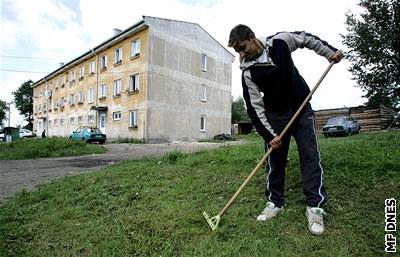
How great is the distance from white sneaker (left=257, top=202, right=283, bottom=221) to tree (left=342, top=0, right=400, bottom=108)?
11414 mm

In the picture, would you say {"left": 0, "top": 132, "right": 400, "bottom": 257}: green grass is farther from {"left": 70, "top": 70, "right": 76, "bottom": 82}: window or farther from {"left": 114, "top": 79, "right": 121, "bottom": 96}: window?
{"left": 70, "top": 70, "right": 76, "bottom": 82}: window

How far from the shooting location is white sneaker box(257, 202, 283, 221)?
9.85ft

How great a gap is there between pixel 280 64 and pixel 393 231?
5.40ft

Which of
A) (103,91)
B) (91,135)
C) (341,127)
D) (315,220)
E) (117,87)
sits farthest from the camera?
(103,91)

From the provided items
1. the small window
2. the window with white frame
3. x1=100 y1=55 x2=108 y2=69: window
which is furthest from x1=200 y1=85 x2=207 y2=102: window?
the small window

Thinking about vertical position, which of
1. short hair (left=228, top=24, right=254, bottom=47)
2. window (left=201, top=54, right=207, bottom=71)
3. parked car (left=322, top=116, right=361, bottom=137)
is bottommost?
parked car (left=322, top=116, right=361, bottom=137)

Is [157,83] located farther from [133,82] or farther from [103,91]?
[103,91]

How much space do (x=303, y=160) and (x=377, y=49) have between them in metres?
11.6

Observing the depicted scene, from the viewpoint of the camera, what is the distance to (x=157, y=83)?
73.6ft

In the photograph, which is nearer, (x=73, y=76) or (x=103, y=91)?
(x=103, y=91)

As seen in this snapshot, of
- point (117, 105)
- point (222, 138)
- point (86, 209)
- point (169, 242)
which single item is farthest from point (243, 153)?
point (117, 105)

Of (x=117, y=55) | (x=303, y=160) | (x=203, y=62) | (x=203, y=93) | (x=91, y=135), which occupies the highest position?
(x=117, y=55)

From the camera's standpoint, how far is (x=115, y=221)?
132 inches

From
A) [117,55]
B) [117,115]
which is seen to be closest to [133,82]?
[117,115]
